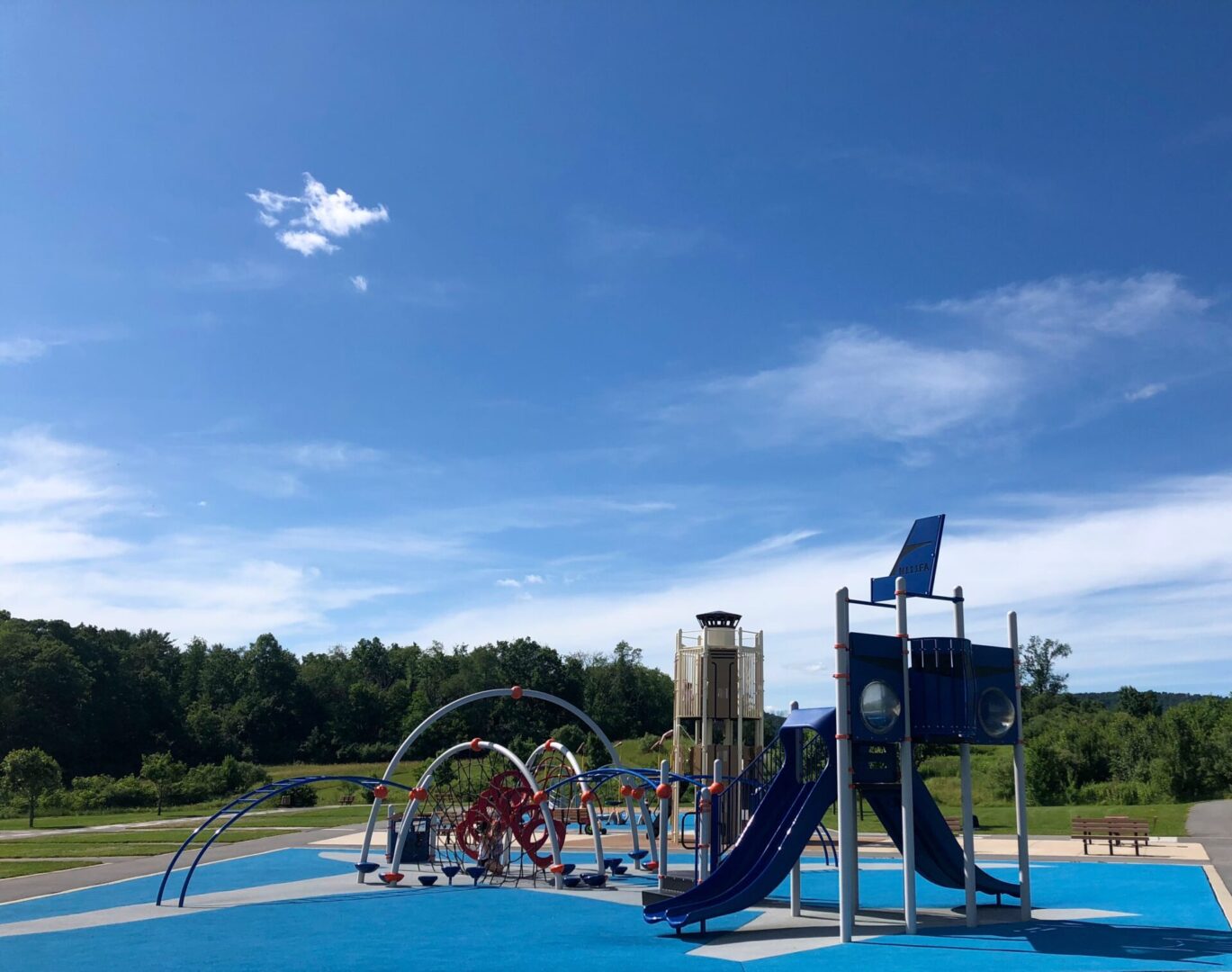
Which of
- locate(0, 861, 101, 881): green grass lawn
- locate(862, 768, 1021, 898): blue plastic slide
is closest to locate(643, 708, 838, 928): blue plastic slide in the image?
locate(862, 768, 1021, 898): blue plastic slide

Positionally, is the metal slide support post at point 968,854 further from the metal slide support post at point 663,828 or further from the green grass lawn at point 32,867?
the green grass lawn at point 32,867

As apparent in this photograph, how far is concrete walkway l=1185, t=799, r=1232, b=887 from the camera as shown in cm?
2542

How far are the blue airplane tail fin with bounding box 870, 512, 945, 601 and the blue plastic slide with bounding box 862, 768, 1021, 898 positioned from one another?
2977 millimetres

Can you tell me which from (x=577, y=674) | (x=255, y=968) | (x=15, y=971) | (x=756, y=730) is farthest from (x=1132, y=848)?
(x=577, y=674)

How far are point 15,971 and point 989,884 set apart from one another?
14.7 meters

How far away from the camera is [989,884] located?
58.0ft

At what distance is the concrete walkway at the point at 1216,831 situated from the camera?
25420mm

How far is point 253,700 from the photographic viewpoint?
97.2 meters

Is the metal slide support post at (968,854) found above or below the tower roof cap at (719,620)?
below

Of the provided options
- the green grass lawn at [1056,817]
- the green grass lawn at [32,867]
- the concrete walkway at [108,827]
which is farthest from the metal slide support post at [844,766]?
the concrete walkway at [108,827]

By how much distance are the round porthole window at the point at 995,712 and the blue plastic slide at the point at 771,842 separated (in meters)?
2.53

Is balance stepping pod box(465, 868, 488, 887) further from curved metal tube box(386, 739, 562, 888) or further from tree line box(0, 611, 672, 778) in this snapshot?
tree line box(0, 611, 672, 778)

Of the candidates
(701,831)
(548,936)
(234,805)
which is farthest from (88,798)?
(548,936)

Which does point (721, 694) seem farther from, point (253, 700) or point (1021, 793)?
point (253, 700)
